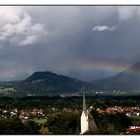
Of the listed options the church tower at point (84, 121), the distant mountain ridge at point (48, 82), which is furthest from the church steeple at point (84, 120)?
the distant mountain ridge at point (48, 82)

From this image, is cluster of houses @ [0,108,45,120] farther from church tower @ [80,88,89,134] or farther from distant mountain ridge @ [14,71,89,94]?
church tower @ [80,88,89,134]

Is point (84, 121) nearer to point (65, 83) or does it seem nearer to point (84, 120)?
point (84, 120)

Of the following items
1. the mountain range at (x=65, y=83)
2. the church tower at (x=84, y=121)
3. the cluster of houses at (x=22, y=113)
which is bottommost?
the church tower at (x=84, y=121)

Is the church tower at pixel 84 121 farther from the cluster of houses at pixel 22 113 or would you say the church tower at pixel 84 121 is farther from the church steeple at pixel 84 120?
the cluster of houses at pixel 22 113

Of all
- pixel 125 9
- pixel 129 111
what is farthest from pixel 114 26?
pixel 129 111

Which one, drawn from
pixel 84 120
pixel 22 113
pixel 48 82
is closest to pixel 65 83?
pixel 48 82

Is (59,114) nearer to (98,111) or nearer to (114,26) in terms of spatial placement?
(98,111)

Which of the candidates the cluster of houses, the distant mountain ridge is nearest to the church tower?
the distant mountain ridge

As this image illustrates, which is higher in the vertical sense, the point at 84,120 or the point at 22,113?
the point at 22,113
